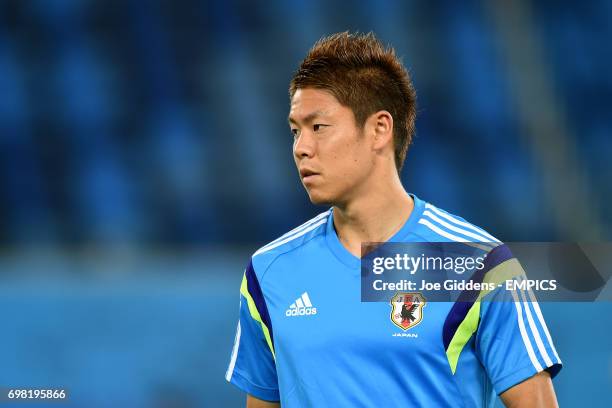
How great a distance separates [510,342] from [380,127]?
0.54m

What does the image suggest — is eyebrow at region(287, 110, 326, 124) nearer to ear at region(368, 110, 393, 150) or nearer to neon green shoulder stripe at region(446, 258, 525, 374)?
ear at region(368, 110, 393, 150)

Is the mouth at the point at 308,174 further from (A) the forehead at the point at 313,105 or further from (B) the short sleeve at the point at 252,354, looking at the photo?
(B) the short sleeve at the point at 252,354

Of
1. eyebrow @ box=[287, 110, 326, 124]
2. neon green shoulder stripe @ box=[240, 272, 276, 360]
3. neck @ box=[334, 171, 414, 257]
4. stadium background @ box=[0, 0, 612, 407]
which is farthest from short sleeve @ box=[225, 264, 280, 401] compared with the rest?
stadium background @ box=[0, 0, 612, 407]

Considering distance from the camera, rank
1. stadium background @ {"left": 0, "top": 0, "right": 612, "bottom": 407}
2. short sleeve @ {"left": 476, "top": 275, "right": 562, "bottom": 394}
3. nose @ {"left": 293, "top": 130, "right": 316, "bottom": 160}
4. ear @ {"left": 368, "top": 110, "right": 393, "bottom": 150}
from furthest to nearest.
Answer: stadium background @ {"left": 0, "top": 0, "right": 612, "bottom": 407}, ear @ {"left": 368, "top": 110, "right": 393, "bottom": 150}, nose @ {"left": 293, "top": 130, "right": 316, "bottom": 160}, short sleeve @ {"left": 476, "top": 275, "right": 562, "bottom": 394}

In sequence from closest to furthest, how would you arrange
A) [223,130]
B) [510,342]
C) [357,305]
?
[510,342] < [357,305] < [223,130]

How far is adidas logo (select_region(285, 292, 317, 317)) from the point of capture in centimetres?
199

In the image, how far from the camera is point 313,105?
6.58 feet

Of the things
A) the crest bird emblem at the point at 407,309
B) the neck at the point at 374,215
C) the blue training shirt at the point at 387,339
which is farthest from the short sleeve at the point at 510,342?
the neck at the point at 374,215

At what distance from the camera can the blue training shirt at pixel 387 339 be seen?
73.0 inches

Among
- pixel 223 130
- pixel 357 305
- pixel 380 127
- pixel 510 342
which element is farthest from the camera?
pixel 223 130

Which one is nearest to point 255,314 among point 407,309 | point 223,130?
point 407,309

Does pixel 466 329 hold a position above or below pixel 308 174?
below

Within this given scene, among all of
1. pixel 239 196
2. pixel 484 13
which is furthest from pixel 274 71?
pixel 484 13

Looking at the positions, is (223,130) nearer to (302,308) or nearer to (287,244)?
(287,244)
